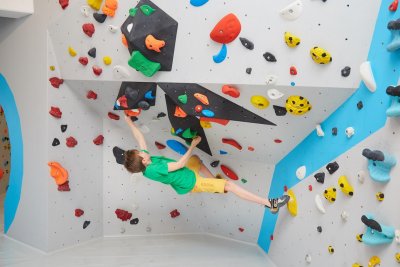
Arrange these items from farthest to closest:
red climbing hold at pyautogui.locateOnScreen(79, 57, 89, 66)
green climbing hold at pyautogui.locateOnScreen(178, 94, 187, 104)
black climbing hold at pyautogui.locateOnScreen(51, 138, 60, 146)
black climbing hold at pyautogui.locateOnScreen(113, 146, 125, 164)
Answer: black climbing hold at pyautogui.locateOnScreen(113, 146, 125, 164) < black climbing hold at pyautogui.locateOnScreen(51, 138, 60, 146) < red climbing hold at pyautogui.locateOnScreen(79, 57, 89, 66) < green climbing hold at pyautogui.locateOnScreen(178, 94, 187, 104)

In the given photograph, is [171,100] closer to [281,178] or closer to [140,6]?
[140,6]

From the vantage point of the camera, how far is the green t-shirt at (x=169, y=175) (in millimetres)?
3002

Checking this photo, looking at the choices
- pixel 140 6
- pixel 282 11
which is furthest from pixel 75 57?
pixel 282 11

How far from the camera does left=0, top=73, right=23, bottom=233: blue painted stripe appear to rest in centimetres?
381

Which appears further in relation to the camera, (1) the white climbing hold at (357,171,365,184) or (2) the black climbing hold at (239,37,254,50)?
(2) the black climbing hold at (239,37,254,50)

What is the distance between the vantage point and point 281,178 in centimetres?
325

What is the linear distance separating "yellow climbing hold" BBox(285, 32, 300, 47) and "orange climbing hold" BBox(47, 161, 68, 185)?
Result: 7.50 feet

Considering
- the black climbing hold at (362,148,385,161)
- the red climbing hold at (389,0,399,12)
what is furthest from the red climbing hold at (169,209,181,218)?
the red climbing hold at (389,0,399,12)

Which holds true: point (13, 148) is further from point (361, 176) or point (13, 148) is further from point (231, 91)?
point (361, 176)

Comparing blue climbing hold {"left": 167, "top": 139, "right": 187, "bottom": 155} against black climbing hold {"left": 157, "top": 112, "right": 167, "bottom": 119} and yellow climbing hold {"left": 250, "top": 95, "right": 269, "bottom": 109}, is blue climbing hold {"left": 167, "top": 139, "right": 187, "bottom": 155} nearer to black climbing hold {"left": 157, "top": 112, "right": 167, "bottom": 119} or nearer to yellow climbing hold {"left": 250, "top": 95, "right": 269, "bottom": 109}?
black climbing hold {"left": 157, "top": 112, "right": 167, "bottom": 119}

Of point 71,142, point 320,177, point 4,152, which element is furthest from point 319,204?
point 4,152

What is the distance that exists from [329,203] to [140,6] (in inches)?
70.2

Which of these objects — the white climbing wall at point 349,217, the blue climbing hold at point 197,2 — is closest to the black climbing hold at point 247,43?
the blue climbing hold at point 197,2

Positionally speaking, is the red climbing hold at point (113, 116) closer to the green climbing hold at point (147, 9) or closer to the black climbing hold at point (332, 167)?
the green climbing hold at point (147, 9)
